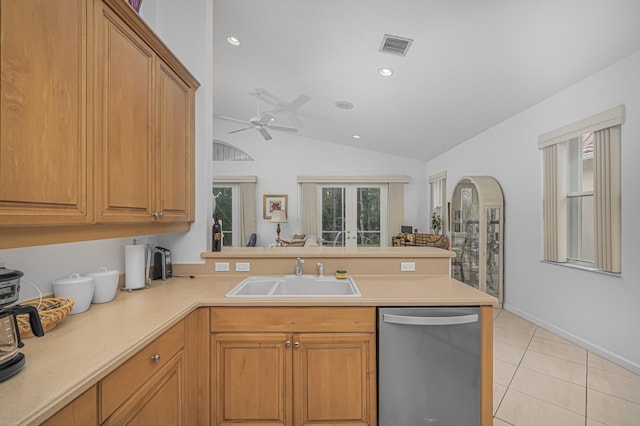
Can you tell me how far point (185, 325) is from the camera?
1417 mm

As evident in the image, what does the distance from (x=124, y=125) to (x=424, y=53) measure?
2631 mm

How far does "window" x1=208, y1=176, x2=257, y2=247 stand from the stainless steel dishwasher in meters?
5.44

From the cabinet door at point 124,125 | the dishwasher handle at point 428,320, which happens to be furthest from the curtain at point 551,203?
the cabinet door at point 124,125

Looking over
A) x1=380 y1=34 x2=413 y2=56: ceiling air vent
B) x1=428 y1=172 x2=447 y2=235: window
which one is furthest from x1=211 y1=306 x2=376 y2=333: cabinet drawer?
x1=428 y1=172 x2=447 y2=235: window

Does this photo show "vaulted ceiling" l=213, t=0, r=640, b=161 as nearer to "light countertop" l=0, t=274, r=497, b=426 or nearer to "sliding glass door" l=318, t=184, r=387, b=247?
"light countertop" l=0, t=274, r=497, b=426

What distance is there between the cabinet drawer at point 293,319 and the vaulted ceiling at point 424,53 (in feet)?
7.45

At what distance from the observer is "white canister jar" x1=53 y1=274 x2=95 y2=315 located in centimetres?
131

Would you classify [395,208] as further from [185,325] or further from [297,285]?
[185,325]

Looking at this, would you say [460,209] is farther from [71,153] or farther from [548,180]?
[71,153]

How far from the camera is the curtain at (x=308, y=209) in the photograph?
657 cm

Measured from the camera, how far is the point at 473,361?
1.51 meters

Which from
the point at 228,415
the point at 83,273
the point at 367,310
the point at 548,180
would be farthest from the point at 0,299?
the point at 548,180

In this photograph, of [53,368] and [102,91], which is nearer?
[53,368]

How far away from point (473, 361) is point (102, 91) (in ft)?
7.10
